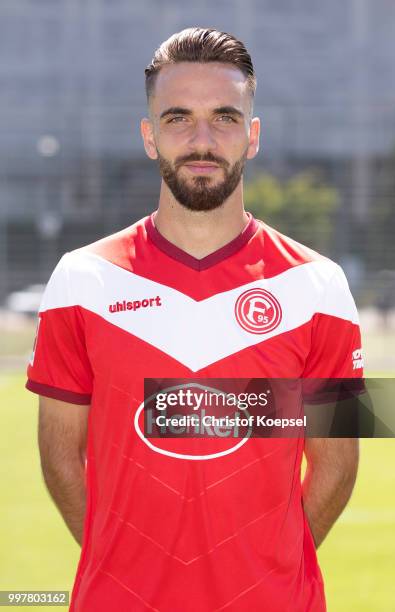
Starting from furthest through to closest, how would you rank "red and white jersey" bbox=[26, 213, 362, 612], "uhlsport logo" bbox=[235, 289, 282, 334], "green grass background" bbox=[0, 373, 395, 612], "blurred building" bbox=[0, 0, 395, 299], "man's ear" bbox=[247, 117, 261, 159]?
"blurred building" bbox=[0, 0, 395, 299]
"green grass background" bbox=[0, 373, 395, 612]
"man's ear" bbox=[247, 117, 261, 159]
"uhlsport logo" bbox=[235, 289, 282, 334]
"red and white jersey" bbox=[26, 213, 362, 612]

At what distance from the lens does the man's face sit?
86.7 inches

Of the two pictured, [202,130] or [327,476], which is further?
[327,476]

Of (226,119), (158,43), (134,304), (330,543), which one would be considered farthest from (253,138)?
(158,43)

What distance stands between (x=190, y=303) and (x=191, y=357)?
5.1 inches

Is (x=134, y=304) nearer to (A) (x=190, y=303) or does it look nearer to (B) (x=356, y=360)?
(A) (x=190, y=303)

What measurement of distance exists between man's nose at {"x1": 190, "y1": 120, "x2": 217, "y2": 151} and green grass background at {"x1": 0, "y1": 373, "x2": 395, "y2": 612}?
3.37 meters

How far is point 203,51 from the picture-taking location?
2.24 meters

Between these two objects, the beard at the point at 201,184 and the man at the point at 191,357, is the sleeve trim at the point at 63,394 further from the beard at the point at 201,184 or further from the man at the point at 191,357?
the beard at the point at 201,184

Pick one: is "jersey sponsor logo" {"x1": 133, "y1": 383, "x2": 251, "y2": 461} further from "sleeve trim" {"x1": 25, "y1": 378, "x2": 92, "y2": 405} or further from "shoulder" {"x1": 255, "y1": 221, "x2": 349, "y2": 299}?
"shoulder" {"x1": 255, "y1": 221, "x2": 349, "y2": 299}

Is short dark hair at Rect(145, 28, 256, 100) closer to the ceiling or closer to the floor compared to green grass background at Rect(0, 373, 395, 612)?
closer to the ceiling

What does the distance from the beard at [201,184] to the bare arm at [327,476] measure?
630 millimetres

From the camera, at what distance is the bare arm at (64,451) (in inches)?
89.9

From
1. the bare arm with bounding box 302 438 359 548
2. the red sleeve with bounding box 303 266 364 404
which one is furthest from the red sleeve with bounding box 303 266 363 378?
the bare arm with bounding box 302 438 359 548

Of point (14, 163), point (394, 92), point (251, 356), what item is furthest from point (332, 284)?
point (394, 92)
